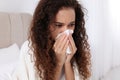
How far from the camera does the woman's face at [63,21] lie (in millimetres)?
1123

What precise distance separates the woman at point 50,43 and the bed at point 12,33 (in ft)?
1.94

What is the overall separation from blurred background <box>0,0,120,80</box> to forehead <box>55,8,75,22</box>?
0.55 metres

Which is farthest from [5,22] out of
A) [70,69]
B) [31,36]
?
[70,69]

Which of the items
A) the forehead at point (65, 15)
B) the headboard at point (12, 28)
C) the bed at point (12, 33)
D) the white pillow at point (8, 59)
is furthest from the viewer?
the headboard at point (12, 28)

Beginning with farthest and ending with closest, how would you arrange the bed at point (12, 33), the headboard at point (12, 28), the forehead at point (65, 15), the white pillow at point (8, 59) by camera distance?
the headboard at point (12, 28)
the bed at point (12, 33)
the white pillow at point (8, 59)
the forehead at point (65, 15)

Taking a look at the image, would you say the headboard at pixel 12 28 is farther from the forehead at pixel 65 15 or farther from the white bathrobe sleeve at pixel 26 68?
the forehead at pixel 65 15

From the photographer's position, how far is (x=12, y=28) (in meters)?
2.05

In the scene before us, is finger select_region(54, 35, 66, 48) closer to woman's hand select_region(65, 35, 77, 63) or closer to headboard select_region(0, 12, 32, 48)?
woman's hand select_region(65, 35, 77, 63)

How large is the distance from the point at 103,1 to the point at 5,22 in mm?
914

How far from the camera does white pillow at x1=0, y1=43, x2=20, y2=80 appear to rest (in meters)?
1.62

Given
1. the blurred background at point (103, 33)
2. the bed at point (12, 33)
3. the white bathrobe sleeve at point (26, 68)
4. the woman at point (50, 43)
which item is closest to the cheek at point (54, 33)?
the woman at point (50, 43)

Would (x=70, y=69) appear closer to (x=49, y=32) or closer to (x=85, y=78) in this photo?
(x=85, y=78)

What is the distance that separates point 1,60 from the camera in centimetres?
175

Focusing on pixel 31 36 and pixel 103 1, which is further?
pixel 103 1
